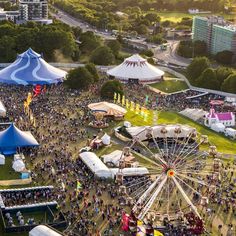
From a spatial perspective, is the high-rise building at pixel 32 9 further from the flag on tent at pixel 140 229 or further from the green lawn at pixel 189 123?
the flag on tent at pixel 140 229

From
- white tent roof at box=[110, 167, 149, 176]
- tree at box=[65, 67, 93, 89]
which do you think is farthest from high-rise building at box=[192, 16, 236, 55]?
white tent roof at box=[110, 167, 149, 176]

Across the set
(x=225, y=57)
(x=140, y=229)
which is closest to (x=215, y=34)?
(x=225, y=57)

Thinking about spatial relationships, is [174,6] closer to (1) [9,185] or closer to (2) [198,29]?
(2) [198,29]

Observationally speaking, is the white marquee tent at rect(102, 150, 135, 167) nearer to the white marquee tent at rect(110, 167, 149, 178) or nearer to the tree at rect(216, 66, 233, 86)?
the white marquee tent at rect(110, 167, 149, 178)

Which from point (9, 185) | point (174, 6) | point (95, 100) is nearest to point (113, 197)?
point (9, 185)

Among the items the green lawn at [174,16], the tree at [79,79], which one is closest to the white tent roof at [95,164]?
the tree at [79,79]

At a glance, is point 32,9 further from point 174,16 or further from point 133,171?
point 133,171
